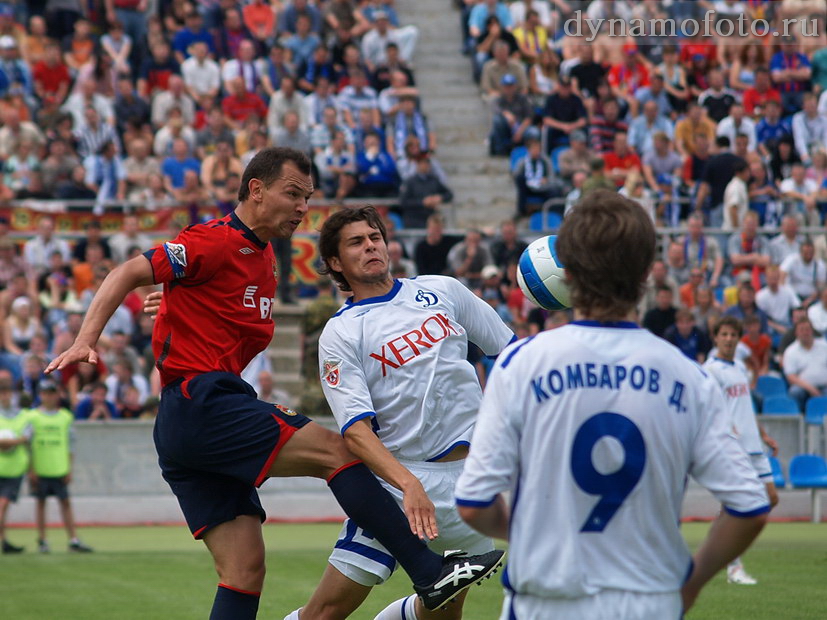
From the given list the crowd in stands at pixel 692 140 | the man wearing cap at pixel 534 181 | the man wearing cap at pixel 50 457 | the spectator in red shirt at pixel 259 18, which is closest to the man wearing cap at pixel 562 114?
the crowd in stands at pixel 692 140

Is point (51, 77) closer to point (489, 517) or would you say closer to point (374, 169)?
point (374, 169)

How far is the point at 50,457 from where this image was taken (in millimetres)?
13703

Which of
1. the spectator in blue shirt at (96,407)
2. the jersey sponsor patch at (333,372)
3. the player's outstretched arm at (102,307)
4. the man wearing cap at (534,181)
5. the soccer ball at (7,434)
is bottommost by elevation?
the spectator in blue shirt at (96,407)

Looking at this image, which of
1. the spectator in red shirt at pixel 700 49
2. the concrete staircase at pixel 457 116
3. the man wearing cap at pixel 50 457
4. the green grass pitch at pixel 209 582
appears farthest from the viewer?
the spectator in red shirt at pixel 700 49

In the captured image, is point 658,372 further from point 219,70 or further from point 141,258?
point 219,70

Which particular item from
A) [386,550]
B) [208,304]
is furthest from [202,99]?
[386,550]

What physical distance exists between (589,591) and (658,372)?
62 centimetres

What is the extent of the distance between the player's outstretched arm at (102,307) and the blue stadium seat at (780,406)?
12.1 m

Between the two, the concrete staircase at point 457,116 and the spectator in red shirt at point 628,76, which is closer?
the concrete staircase at point 457,116

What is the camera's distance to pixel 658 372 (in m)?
3.41

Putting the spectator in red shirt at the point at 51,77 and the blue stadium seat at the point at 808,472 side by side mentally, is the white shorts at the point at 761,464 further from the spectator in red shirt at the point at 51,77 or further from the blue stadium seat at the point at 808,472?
the spectator in red shirt at the point at 51,77

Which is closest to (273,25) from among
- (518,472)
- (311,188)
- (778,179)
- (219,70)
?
(219,70)

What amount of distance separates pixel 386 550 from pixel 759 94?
17.3 m

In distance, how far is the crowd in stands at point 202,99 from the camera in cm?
1872
